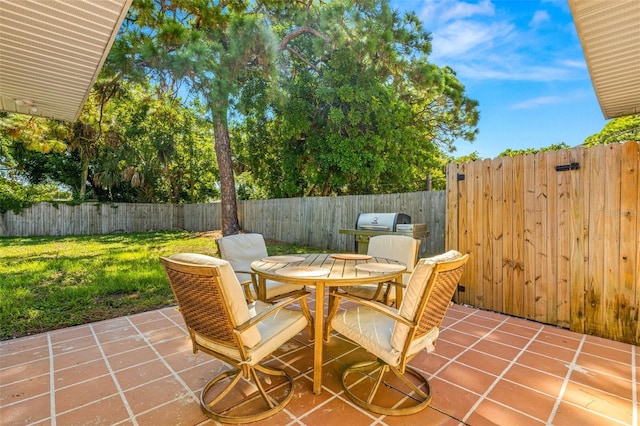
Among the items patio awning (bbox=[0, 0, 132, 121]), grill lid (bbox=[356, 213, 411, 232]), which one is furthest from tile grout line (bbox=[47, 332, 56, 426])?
grill lid (bbox=[356, 213, 411, 232])

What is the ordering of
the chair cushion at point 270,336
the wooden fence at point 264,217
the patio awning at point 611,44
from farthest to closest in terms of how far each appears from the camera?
the wooden fence at point 264,217, the patio awning at point 611,44, the chair cushion at point 270,336

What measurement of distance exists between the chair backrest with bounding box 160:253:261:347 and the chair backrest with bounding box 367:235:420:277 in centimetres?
174

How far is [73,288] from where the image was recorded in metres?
4.41

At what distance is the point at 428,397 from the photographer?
6.18 feet

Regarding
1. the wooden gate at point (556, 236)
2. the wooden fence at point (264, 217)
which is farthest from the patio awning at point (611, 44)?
the wooden fence at point (264, 217)

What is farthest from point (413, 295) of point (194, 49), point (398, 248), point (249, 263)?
point (194, 49)

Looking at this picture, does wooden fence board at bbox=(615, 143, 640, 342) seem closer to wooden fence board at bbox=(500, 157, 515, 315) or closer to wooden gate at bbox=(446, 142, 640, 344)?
wooden gate at bbox=(446, 142, 640, 344)

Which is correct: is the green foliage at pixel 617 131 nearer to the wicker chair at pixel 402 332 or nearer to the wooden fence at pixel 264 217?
the wooden fence at pixel 264 217

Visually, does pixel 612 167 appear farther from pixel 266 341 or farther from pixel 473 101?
pixel 473 101

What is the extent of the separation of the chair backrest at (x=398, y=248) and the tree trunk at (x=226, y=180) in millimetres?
6599

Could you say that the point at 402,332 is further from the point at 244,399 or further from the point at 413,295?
the point at 244,399

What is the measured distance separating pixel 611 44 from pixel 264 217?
28.9 feet

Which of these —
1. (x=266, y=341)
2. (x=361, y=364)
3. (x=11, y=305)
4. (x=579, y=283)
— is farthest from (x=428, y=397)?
(x=11, y=305)

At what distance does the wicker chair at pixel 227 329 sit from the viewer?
5.27 feet
